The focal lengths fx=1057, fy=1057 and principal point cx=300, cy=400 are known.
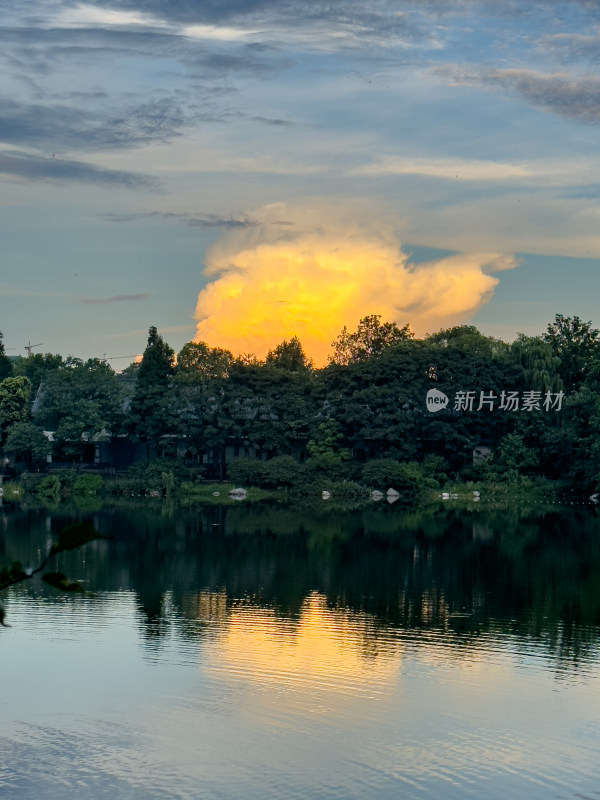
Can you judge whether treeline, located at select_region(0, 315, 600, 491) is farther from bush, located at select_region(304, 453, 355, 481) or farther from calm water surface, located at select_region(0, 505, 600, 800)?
calm water surface, located at select_region(0, 505, 600, 800)

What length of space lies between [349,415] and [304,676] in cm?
3297

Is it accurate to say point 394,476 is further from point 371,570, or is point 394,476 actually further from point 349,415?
point 371,570

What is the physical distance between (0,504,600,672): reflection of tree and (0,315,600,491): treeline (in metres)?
7.81

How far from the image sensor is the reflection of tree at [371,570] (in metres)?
18.2

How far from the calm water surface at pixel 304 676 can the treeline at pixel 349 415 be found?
62.1 ft

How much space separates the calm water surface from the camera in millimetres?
10633

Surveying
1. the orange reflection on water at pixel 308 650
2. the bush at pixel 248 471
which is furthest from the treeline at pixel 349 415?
the orange reflection on water at pixel 308 650

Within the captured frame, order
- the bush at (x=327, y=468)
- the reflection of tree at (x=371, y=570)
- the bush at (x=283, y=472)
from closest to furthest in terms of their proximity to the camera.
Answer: the reflection of tree at (x=371, y=570), the bush at (x=283, y=472), the bush at (x=327, y=468)

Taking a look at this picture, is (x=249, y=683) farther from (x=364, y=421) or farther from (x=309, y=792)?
(x=364, y=421)

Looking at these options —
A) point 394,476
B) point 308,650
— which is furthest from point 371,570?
point 394,476

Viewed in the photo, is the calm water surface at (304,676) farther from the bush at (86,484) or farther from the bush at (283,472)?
the bush at (86,484)

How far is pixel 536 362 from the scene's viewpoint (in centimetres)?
4847

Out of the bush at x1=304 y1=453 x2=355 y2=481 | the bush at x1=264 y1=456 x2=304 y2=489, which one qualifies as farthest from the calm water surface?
the bush at x1=304 y1=453 x2=355 y2=481

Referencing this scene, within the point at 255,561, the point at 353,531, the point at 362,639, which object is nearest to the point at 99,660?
the point at 362,639
